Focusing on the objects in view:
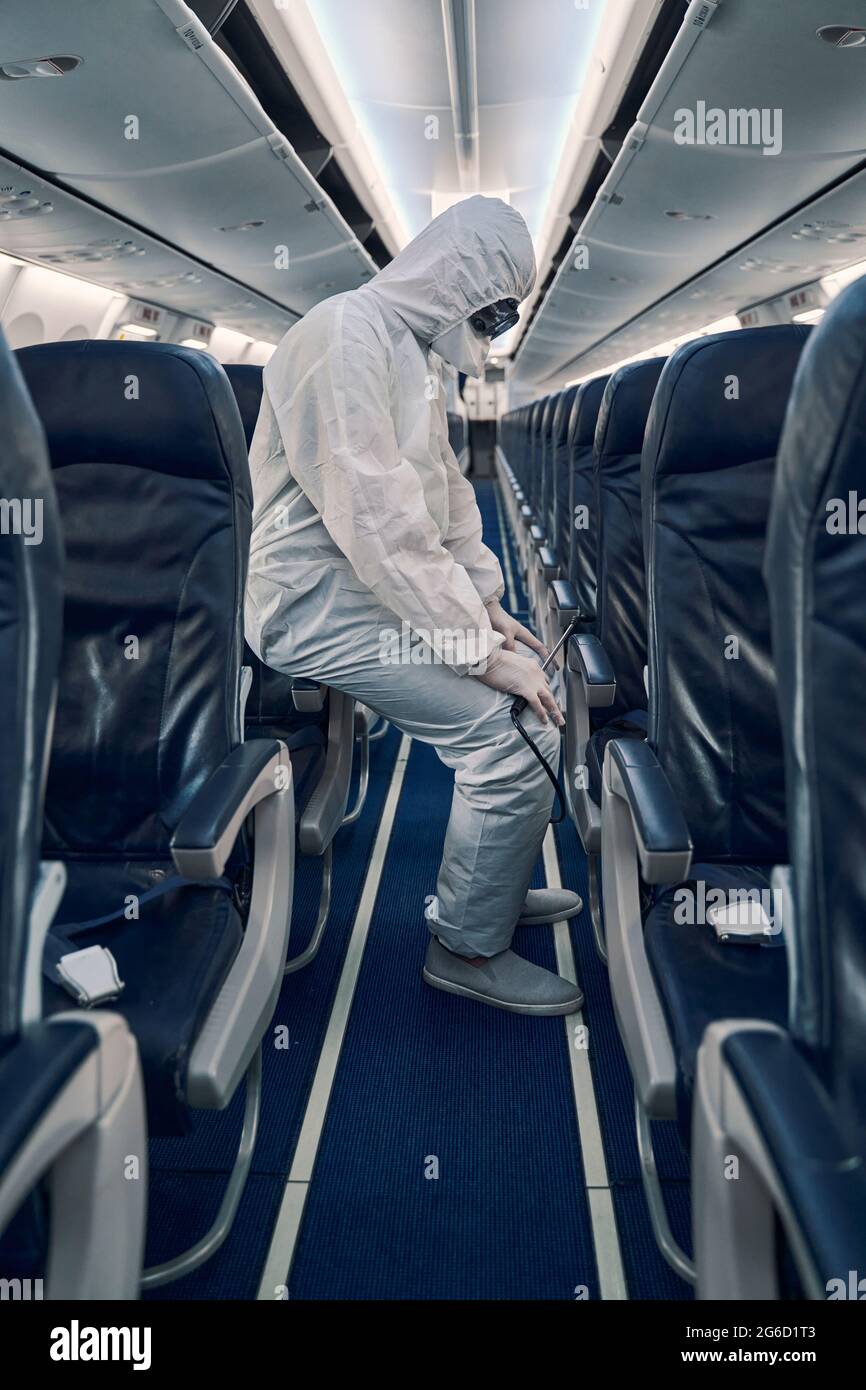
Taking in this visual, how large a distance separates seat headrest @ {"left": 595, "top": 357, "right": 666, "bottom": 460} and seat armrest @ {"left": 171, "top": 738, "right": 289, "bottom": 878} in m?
1.28

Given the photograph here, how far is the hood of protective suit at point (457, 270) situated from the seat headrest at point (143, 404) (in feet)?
1.98

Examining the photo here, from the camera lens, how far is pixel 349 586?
2.15 meters

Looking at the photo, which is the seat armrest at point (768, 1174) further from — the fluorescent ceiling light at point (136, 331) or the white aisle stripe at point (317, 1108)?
the fluorescent ceiling light at point (136, 331)

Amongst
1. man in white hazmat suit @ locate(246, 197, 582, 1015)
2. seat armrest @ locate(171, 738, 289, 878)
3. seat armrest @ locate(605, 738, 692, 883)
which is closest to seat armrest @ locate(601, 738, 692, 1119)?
seat armrest @ locate(605, 738, 692, 883)

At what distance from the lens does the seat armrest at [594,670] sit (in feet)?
7.75

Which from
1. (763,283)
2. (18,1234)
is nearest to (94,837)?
(18,1234)

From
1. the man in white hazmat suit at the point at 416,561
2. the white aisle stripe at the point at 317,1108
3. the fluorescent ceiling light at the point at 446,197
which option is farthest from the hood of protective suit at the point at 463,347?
the fluorescent ceiling light at the point at 446,197

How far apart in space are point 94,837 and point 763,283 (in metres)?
7.89

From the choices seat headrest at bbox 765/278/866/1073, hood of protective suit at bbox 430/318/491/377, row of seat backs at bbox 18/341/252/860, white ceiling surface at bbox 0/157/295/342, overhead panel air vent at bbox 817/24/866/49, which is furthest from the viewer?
white ceiling surface at bbox 0/157/295/342

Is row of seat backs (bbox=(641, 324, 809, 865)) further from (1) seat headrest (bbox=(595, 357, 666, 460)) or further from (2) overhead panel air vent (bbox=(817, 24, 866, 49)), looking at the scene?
(2) overhead panel air vent (bbox=(817, 24, 866, 49))

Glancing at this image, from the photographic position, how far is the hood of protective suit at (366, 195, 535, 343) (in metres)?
2.12

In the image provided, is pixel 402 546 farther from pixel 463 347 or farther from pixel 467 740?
pixel 463 347

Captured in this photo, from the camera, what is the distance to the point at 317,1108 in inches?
79.7

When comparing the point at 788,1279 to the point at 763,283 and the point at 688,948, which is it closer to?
the point at 688,948
